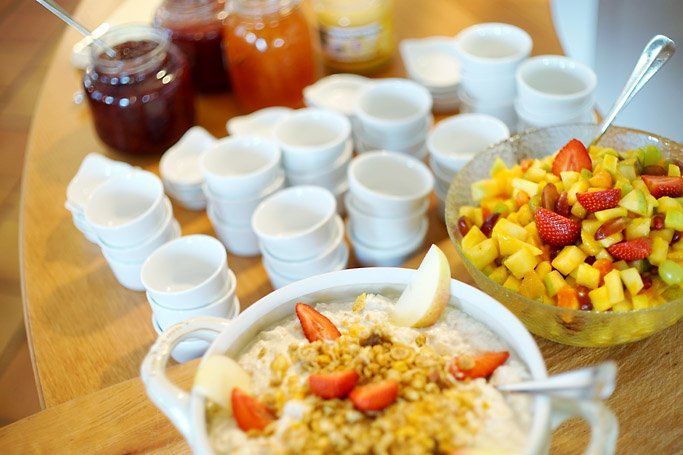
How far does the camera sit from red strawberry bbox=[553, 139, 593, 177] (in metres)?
1.12

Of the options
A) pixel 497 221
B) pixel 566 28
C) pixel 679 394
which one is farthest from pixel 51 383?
pixel 566 28

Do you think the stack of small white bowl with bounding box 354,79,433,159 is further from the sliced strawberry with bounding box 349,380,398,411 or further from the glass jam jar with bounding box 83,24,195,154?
the sliced strawberry with bounding box 349,380,398,411

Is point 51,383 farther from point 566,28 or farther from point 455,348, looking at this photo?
point 566,28

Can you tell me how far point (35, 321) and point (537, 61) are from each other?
1.09 m

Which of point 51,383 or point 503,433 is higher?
point 503,433

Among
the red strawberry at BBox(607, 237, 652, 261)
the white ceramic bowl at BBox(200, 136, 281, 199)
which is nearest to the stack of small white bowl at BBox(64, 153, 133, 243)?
the white ceramic bowl at BBox(200, 136, 281, 199)

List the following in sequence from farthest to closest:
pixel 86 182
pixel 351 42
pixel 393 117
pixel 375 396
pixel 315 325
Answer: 1. pixel 351 42
2. pixel 393 117
3. pixel 86 182
4. pixel 315 325
5. pixel 375 396

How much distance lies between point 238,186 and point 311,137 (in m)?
0.27

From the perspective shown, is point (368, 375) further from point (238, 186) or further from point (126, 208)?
point (126, 208)

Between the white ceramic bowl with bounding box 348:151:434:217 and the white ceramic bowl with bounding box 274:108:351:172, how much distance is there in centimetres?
6

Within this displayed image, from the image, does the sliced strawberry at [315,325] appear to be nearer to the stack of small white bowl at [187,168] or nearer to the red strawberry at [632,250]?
the red strawberry at [632,250]

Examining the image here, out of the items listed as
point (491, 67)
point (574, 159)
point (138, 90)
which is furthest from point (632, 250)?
point (138, 90)

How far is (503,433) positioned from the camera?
0.75 meters

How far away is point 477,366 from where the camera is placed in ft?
2.70
